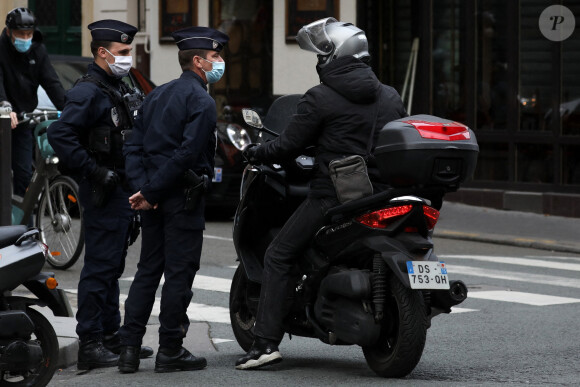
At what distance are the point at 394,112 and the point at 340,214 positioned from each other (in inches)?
24.7

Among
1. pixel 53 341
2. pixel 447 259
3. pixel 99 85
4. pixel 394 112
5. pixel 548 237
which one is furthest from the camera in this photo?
pixel 548 237

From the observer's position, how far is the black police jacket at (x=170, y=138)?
23.0 feet

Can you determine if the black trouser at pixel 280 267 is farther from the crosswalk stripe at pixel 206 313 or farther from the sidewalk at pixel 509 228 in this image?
the sidewalk at pixel 509 228

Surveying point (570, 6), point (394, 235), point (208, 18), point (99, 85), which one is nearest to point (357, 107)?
point (394, 235)

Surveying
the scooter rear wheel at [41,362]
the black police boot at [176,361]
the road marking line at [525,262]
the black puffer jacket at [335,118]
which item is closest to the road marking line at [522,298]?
the road marking line at [525,262]

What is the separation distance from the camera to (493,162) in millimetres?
17219

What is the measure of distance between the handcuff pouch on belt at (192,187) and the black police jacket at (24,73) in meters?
4.03

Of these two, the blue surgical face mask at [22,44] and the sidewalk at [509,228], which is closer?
the blue surgical face mask at [22,44]

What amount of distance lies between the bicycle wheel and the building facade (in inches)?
248

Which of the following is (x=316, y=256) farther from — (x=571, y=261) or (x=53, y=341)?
(x=571, y=261)

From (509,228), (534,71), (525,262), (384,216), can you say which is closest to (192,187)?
(384,216)

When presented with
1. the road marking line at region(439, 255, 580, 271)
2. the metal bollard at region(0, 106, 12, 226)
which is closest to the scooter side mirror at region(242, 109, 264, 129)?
the metal bollard at region(0, 106, 12, 226)

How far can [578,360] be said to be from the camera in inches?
291

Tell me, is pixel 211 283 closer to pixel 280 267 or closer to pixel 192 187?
pixel 280 267
